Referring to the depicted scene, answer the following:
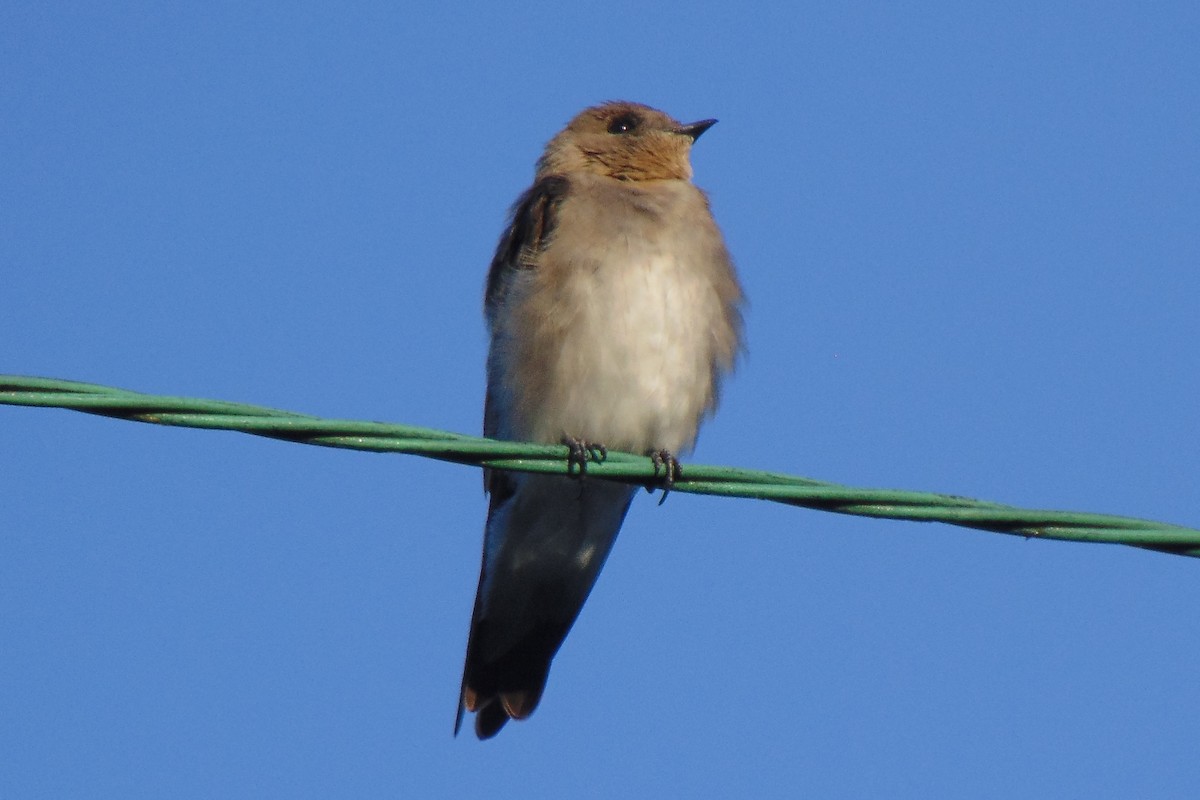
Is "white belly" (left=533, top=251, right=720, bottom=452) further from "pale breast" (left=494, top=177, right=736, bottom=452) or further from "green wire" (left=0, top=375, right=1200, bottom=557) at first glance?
"green wire" (left=0, top=375, right=1200, bottom=557)

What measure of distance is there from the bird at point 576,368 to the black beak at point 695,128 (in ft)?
1.88

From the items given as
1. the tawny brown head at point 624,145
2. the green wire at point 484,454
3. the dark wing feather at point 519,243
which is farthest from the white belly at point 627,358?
the green wire at point 484,454

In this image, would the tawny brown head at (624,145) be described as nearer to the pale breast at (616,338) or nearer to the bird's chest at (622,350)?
the pale breast at (616,338)

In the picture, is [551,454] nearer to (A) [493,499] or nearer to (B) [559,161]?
(A) [493,499]

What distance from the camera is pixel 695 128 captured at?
895 centimetres

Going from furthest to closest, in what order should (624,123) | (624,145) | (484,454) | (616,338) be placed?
(624,123), (624,145), (616,338), (484,454)

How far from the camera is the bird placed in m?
7.09

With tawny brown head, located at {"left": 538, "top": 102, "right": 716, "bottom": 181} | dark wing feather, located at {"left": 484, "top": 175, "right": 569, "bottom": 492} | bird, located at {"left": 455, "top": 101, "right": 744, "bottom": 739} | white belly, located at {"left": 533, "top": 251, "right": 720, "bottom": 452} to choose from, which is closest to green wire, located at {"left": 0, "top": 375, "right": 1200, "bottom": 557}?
bird, located at {"left": 455, "top": 101, "right": 744, "bottom": 739}

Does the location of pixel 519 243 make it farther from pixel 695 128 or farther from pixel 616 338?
pixel 695 128

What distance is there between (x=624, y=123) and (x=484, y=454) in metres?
5.03

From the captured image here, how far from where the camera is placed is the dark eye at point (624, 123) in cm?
891

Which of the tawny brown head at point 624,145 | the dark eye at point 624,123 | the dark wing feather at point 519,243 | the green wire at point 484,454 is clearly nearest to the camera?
the green wire at point 484,454

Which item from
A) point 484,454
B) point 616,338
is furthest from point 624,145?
point 484,454

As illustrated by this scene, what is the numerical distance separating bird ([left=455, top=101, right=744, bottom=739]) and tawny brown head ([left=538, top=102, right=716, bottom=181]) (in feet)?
Answer: 0.37
